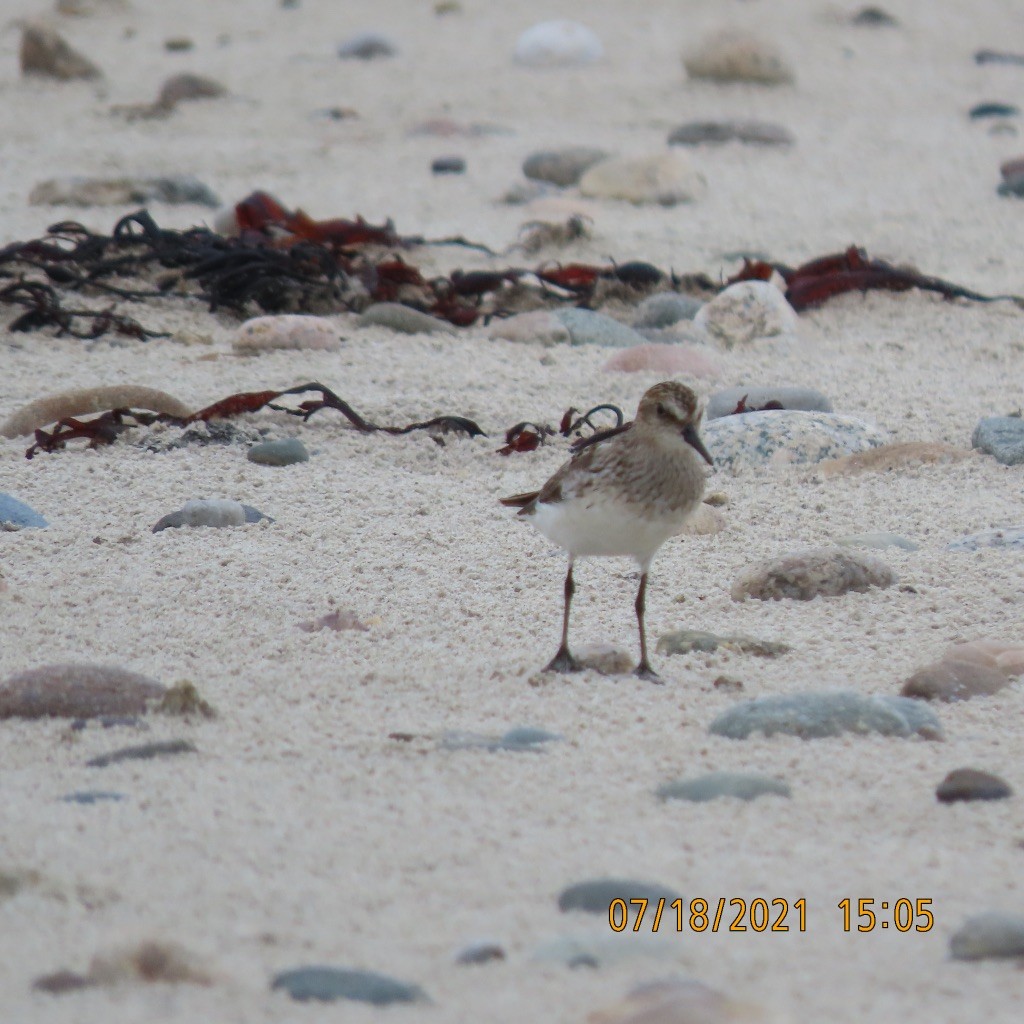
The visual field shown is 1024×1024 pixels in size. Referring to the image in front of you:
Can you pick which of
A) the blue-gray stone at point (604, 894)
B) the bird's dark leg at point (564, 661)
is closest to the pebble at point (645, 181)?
the bird's dark leg at point (564, 661)

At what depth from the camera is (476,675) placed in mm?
3842

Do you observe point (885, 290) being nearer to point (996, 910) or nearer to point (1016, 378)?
point (1016, 378)

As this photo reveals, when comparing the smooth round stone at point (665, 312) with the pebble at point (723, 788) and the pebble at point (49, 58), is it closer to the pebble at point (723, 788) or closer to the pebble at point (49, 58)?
the pebble at point (723, 788)

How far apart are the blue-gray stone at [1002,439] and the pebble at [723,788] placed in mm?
2699

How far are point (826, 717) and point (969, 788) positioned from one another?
422 millimetres

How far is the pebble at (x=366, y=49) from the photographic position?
1405cm

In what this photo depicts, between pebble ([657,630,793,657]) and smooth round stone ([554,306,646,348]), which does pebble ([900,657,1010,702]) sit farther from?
smooth round stone ([554,306,646,348])

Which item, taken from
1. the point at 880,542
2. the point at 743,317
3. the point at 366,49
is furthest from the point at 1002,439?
the point at 366,49

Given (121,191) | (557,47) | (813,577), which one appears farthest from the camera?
(557,47)

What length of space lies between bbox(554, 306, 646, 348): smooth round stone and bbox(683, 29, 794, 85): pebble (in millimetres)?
6708

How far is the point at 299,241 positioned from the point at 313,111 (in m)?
4.97

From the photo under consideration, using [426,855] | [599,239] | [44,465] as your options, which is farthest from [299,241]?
[426,855]

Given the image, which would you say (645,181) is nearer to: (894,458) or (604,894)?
(894,458)

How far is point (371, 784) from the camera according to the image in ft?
10.2
